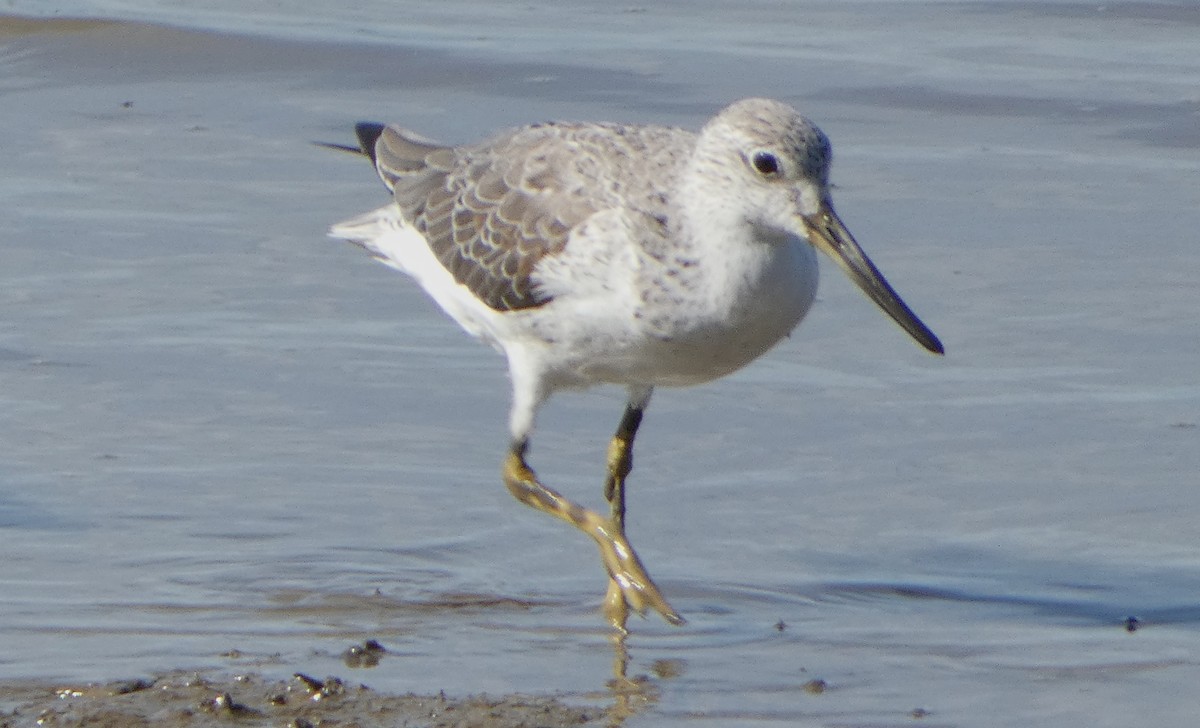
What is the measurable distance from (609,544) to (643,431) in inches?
55.9

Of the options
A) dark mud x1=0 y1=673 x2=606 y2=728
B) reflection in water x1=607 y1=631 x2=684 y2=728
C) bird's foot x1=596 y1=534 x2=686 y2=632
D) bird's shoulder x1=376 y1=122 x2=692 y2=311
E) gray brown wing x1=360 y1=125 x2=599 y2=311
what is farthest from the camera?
gray brown wing x1=360 y1=125 x2=599 y2=311

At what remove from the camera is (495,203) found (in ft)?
23.7

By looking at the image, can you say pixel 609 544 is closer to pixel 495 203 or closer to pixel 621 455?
pixel 621 455

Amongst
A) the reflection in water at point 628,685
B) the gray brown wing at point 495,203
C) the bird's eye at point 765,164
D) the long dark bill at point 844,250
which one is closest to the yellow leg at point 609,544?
the reflection in water at point 628,685

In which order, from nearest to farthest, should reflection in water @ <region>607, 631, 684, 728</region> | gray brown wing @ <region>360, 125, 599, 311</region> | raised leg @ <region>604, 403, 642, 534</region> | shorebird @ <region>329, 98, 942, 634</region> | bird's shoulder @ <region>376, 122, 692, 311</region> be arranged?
reflection in water @ <region>607, 631, 684, 728</region> < shorebird @ <region>329, 98, 942, 634</region> < bird's shoulder @ <region>376, 122, 692, 311</region> < gray brown wing @ <region>360, 125, 599, 311</region> < raised leg @ <region>604, 403, 642, 534</region>

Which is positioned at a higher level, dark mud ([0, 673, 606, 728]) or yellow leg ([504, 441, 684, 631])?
dark mud ([0, 673, 606, 728])

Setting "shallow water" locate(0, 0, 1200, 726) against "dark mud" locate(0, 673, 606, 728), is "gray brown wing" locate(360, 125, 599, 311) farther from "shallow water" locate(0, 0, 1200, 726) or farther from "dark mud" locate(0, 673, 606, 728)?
"dark mud" locate(0, 673, 606, 728)

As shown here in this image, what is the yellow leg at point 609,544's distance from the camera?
20.7 feet

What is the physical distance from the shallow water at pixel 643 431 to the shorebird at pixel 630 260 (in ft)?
1.67

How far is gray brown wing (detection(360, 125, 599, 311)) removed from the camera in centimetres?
672

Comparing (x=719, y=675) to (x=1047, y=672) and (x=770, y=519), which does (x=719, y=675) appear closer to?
(x=1047, y=672)

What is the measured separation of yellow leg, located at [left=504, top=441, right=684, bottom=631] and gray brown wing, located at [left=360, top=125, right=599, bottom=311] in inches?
22.0

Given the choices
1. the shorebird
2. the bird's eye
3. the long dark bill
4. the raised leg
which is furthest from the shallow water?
the bird's eye

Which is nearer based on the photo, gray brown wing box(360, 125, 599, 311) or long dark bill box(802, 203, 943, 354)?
long dark bill box(802, 203, 943, 354)
